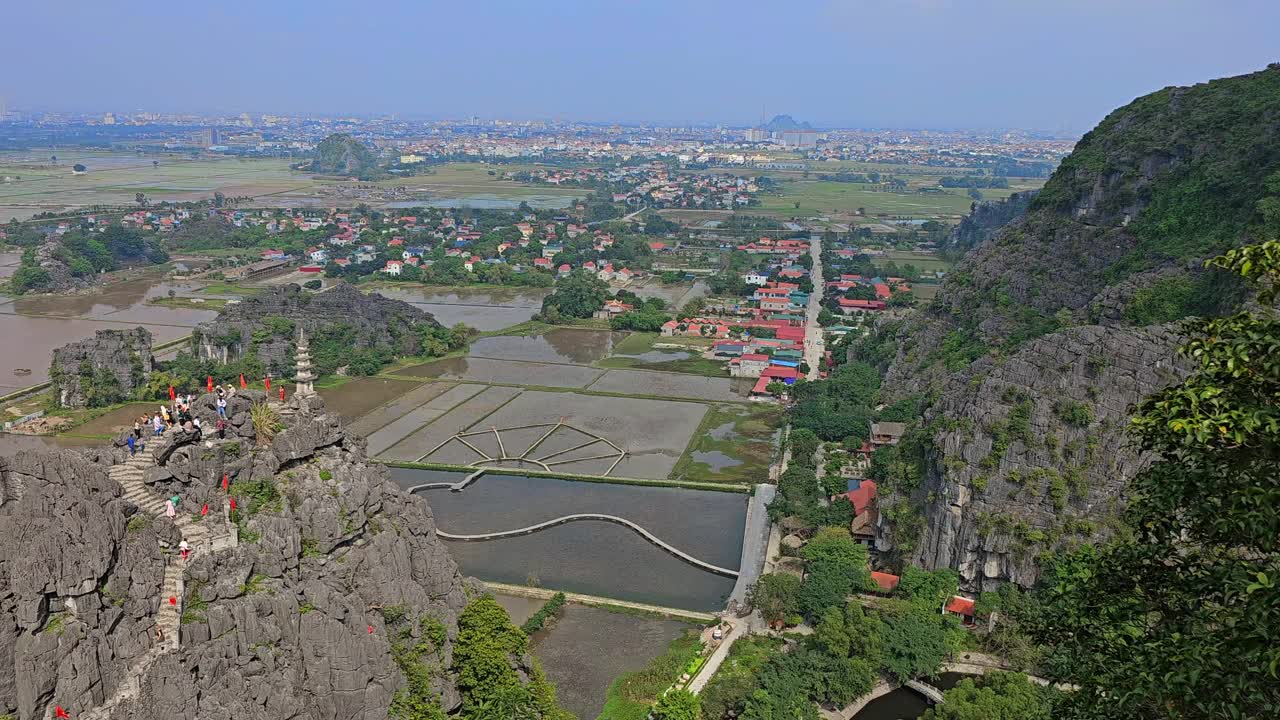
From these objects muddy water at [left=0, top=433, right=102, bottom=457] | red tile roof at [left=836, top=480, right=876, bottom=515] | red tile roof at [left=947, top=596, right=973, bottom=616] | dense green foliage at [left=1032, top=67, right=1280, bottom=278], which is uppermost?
dense green foliage at [left=1032, top=67, right=1280, bottom=278]

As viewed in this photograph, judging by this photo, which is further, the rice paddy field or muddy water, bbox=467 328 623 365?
the rice paddy field

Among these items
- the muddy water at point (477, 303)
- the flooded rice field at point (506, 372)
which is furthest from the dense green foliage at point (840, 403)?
the muddy water at point (477, 303)

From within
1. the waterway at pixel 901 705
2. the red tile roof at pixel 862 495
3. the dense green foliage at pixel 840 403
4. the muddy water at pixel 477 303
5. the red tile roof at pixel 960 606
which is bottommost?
the waterway at pixel 901 705

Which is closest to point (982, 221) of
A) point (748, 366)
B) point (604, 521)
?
point (748, 366)

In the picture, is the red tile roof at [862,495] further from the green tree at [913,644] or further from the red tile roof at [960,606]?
the green tree at [913,644]

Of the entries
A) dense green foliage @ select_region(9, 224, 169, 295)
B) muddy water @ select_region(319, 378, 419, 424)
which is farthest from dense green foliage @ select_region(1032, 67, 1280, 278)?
dense green foliage @ select_region(9, 224, 169, 295)

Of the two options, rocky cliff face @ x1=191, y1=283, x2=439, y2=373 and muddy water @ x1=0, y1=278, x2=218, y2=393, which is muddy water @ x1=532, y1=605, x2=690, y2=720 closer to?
rocky cliff face @ x1=191, y1=283, x2=439, y2=373

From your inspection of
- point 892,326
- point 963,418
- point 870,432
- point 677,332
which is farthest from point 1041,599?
point 677,332

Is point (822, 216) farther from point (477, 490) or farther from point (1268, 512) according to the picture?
point (1268, 512)
